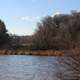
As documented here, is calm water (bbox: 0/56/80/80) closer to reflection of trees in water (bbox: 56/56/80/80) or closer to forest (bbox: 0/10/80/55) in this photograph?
reflection of trees in water (bbox: 56/56/80/80)

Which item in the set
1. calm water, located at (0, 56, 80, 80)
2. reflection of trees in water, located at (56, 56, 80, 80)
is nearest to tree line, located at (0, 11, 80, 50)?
calm water, located at (0, 56, 80, 80)

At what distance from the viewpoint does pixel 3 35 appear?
7444cm

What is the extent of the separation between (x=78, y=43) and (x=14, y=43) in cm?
1763

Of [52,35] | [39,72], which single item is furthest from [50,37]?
[39,72]

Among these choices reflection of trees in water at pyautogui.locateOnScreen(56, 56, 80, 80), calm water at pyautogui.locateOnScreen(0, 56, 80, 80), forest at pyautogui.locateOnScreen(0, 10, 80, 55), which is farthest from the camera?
forest at pyautogui.locateOnScreen(0, 10, 80, 55)

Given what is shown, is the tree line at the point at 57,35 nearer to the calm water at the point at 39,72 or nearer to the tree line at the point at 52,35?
the tree line at the point at 52,35

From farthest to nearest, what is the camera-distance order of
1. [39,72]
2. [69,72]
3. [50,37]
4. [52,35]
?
[52,35], [50,37], [39,72], [69,72]

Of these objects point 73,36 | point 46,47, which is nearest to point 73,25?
point 73,36

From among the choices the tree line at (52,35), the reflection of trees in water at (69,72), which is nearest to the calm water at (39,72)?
the reflection of trees in water at (69,72)

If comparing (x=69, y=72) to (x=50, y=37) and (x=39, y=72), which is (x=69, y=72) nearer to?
(x=39, y=72)

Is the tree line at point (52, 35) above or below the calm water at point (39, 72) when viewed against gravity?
above

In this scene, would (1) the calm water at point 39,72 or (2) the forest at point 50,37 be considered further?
(2) the forest at point 50,37

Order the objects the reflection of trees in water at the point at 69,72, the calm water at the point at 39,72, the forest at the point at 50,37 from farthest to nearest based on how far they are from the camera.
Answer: the forest at the point at 50,37
the calm water at the point at 39,72
the reflection of trees in water at the point at 69,72

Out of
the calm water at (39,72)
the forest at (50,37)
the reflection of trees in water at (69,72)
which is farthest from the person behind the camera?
the forest at (50,37)
